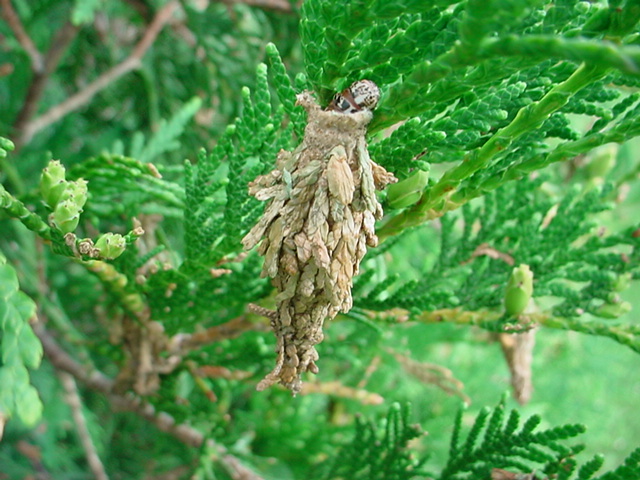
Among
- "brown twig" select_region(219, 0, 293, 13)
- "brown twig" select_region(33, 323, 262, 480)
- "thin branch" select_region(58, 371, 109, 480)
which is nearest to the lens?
"brown twig" select_region(33, 323, 262, 480)

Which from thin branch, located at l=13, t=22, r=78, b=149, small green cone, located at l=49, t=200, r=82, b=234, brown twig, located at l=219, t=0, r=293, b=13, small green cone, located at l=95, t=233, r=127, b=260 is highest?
brown twig, located at l=219, t=0, r=293, b=13

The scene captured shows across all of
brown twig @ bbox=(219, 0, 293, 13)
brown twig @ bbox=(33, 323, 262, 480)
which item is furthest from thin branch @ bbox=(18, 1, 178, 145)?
brown twig @ bbox=(33, 323, 262, 480)

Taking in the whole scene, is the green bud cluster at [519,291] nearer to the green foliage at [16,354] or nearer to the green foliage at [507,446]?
the green foliage at [507,446]

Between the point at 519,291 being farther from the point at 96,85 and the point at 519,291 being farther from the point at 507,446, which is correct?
the point at 96,85

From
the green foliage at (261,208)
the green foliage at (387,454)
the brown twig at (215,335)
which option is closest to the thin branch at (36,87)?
the green foliage at (261,208)

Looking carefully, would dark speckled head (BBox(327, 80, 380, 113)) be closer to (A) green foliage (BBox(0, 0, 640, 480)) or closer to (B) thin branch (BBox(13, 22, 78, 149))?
(A) green foliage (BBox(0, 0, 640, 480))

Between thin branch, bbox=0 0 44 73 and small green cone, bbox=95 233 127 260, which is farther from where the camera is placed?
thin branch, bbox=0 0 44 73

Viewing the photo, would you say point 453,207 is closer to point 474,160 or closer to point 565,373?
point 474,160

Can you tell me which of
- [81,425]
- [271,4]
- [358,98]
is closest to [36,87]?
[271,4]
